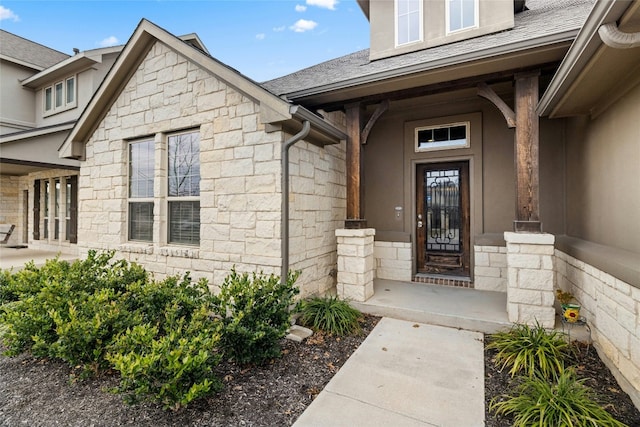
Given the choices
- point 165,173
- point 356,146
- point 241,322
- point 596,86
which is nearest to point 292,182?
point 356,146

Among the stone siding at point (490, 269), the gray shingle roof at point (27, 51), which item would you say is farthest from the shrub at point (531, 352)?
the gray shingle roof at point (27, 51)

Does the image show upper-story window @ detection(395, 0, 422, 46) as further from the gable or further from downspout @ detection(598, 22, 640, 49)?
downspout @ detection(598, 22, 640, 49)

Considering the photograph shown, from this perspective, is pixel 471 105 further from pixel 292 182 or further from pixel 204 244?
pixel 204 244

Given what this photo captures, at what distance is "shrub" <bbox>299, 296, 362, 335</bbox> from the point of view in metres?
3.69

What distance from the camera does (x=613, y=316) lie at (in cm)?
277

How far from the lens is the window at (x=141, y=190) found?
523 cm

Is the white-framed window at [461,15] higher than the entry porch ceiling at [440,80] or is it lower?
higher

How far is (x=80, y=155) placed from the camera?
5.96 metres

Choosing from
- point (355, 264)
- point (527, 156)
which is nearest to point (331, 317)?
point (355, 264)

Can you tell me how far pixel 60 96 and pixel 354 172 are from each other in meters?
11.9

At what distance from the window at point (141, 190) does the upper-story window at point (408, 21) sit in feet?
17.1

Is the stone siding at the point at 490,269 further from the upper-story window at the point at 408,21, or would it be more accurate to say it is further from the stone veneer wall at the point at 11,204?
the stone veneer wall at the point at 11,204

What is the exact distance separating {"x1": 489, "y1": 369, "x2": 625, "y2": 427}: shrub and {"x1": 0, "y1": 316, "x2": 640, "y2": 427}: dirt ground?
124mm

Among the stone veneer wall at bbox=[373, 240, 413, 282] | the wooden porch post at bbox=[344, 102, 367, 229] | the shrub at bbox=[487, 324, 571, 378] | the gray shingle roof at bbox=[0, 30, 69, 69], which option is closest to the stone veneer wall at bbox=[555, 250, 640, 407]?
the shrub at bbox=[487, 324, 571, 378]
